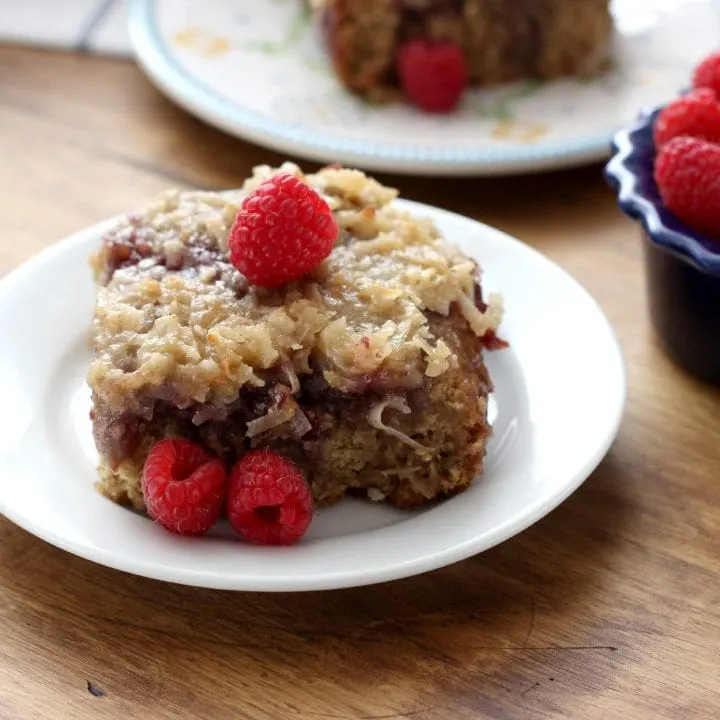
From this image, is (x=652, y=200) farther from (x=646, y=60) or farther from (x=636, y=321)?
(x=646, y=60)

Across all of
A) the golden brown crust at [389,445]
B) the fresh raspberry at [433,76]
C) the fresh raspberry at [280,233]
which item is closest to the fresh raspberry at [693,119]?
the golden brown crust at [389,445]

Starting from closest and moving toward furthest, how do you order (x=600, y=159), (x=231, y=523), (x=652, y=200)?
(x=231, y=523) → (x=652, y=200) → (x=600, y=159)

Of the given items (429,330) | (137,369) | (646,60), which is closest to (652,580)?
(429,330)

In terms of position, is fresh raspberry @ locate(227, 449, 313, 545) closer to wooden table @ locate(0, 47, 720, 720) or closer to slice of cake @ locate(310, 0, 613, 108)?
wooden table @ locate(0, 47, 720, 720)

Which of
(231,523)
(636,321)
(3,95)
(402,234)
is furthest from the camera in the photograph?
(3,95)

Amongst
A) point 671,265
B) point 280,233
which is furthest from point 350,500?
point 671,265

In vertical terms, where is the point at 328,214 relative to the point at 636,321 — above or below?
above

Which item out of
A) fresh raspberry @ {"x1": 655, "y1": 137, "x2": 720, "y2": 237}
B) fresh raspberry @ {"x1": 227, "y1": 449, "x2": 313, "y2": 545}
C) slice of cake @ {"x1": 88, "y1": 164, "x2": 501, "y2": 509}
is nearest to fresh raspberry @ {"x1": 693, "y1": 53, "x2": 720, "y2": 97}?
fresh raspberry @ {"x1": 655, "y1": 137, "x2": 720, "y2": 237}
